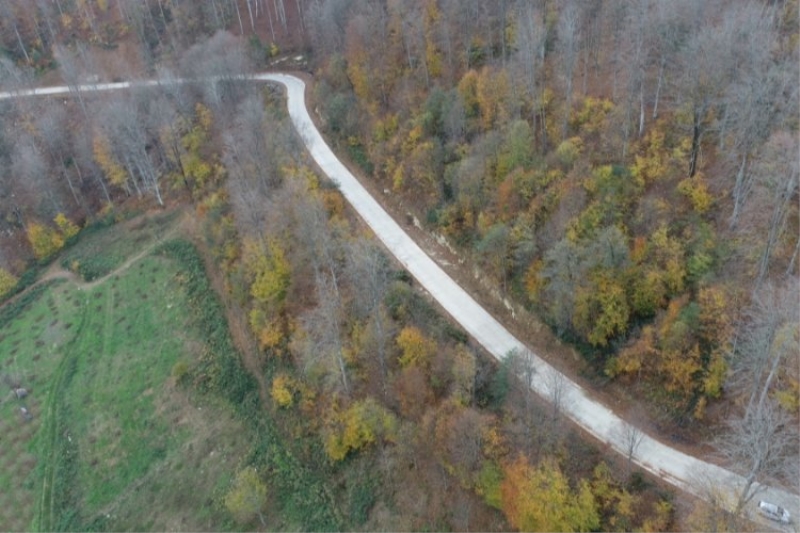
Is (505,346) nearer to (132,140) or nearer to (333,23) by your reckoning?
(333,23)

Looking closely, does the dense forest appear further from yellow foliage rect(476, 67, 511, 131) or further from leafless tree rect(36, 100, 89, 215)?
leafless tree rect(36, 100, 89, 215)

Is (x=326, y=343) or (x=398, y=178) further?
(x=398, y=178)

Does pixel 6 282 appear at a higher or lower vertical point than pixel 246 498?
lower

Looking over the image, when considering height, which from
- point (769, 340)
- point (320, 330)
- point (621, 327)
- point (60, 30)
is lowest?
point (320, 330)

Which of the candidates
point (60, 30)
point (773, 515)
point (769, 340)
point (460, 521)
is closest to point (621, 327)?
point (769, 340)

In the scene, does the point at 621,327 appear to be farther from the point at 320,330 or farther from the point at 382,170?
the point at 382,170

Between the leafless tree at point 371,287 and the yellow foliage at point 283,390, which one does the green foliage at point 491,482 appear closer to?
the leafless tree at point 371,287

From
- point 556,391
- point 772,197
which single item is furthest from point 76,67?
point 772,197
